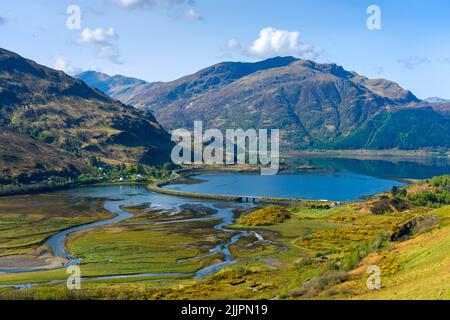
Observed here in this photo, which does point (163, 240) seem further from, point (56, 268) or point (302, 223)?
point (302, 223)

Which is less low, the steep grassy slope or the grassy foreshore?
the steep grassy slope

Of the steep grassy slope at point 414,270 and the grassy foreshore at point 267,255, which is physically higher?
the steep grassy slope at point 414,270

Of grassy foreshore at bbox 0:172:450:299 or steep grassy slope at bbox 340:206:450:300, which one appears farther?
grassy foreshore at bbox 0:172:450:299

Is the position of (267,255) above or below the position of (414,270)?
below

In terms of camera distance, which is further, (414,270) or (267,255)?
(267,255)

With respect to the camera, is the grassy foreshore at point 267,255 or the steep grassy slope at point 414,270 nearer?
the steep grassy slope at point 414,270
